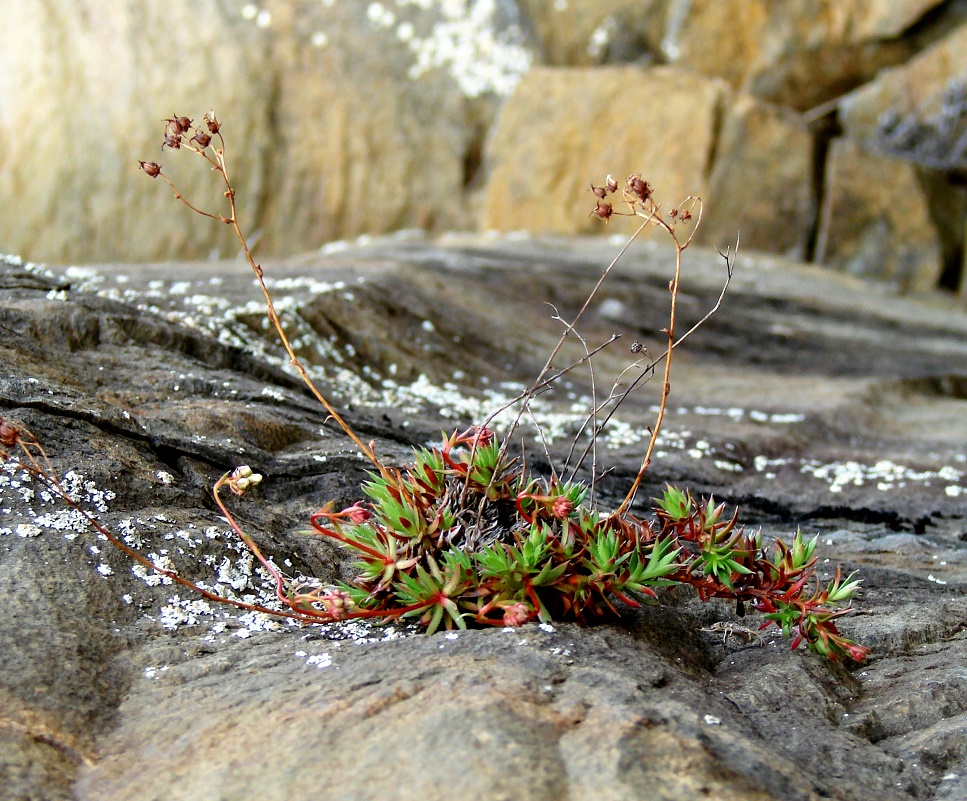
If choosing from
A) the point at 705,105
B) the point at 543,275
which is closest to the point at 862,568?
the point at 543,275

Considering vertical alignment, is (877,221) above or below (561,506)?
above

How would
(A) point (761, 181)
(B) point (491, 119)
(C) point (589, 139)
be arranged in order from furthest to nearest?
(B) point (491, 119) → (C) point (589, 139) → (A) point (761, 181)

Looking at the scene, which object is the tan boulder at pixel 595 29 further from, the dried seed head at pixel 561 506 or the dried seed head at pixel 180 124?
the dried seed head at pixel 561 506

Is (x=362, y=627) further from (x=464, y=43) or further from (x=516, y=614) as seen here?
(x=464, y=43)

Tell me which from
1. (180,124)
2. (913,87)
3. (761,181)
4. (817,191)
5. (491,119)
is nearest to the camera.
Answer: (180,124)

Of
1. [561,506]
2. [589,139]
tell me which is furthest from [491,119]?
[561,506]

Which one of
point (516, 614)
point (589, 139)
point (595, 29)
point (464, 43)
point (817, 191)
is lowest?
point (516, 614)

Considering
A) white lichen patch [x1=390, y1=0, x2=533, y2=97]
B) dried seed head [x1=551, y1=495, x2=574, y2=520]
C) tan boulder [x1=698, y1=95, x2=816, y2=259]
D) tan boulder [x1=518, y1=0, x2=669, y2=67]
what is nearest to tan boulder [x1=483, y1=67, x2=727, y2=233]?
tan boulder [x1=698, y1=95, x2=816, y2=259]
